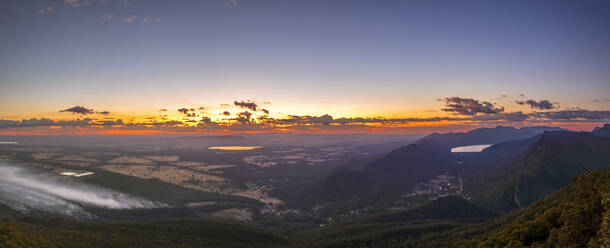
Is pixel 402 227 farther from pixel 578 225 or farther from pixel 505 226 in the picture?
pixel 578 225

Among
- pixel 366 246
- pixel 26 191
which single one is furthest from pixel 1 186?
pixel 366 246

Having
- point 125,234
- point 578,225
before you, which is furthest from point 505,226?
point 125,234

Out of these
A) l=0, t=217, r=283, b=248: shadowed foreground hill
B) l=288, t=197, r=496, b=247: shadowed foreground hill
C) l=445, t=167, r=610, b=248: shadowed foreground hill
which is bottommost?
l=288, t=197, r=496, b=247: shadowed foreground hill

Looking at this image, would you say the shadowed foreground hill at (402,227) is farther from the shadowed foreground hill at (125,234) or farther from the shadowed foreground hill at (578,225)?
the shadowed foreground hill at (578,225)

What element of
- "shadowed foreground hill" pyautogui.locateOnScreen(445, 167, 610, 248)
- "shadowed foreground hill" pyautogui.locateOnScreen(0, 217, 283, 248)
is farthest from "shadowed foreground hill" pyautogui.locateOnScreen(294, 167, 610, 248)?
"shadowed foreground hill" pyautogui.locateOnScreen(0, 217, 283, 248)

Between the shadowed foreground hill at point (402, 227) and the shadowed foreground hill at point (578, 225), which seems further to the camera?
the shadowed foreground hill at point (402, 227)

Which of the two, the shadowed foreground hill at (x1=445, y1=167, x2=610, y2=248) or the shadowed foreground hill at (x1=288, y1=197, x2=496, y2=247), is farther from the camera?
the shadowed foreground hill at (x1=288, y1=197, x2=496, y2=247)

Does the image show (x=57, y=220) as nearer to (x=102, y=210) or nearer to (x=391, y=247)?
(x=102, y=210)

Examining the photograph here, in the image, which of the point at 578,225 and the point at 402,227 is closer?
the point at 578,225

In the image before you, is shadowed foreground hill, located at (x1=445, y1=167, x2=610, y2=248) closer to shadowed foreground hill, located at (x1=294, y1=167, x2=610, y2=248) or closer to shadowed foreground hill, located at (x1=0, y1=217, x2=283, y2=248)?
shadowed foreground hill, located at (x1=294, y1=167, x2=610, y2=248)

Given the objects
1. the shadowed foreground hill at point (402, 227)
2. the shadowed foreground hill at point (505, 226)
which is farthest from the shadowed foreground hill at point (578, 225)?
the shadowed foreground hill at point (402, 227)

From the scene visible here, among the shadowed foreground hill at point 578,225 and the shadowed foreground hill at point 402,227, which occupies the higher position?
the shadowed foreground hill at point 578,225
